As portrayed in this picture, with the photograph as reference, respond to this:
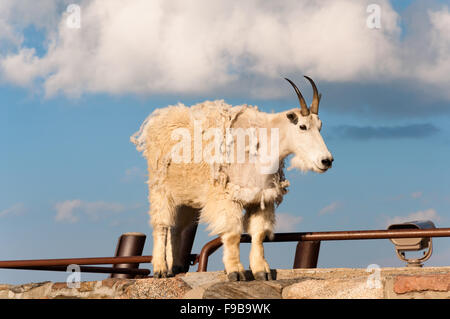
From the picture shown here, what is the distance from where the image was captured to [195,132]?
6.23 m

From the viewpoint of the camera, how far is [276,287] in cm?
539

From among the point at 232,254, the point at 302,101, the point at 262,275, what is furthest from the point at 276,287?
the point at 302,101

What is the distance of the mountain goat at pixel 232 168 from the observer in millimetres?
5828

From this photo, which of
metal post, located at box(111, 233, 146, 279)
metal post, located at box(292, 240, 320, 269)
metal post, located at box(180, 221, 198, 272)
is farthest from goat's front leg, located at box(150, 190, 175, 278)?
metal post, located at box(111, 233, 146, 279)

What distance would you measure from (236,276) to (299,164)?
3.81ft

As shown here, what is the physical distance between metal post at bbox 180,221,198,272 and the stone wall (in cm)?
100

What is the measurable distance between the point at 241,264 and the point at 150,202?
1309mm

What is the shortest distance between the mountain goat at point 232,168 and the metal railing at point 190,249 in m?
0.46

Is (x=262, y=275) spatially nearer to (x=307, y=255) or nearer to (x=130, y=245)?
(x=307, y=255)

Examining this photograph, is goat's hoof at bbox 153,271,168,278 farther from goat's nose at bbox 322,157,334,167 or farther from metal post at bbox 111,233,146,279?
metal post at bbox 111,233,146,279

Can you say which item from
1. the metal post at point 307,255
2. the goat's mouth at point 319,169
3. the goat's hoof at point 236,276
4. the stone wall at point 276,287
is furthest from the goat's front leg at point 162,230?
the metal post at point 307,255
